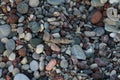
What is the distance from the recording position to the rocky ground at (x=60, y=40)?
1.87m

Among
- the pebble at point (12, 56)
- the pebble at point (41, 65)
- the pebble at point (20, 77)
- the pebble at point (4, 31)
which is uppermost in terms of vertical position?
the pebble at point (4, 31)

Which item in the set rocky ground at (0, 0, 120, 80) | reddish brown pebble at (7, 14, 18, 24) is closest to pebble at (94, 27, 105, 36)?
rocky ground at (0, 0, 120, 80)

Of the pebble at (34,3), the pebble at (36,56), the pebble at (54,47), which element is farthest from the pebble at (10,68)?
the pebble at (34,3)

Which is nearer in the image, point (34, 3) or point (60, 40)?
point (60, 40)

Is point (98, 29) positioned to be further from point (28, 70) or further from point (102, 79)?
point (28, 70)

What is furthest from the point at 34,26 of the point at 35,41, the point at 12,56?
the point at 12,56

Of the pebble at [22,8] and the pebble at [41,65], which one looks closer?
the pebble at [41,65]

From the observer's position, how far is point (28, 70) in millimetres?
1903

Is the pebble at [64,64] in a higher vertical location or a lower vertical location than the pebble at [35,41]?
lower

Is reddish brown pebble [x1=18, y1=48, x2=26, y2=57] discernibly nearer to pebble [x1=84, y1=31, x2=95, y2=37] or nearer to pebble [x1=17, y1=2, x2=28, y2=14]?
pebble [x1=17, y1=2, x2=28, y2=14]

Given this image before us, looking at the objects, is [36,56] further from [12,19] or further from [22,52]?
[12,19]

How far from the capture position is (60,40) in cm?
192

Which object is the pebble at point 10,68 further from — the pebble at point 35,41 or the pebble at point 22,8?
the pebble at point 22,8

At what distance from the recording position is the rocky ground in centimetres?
187
